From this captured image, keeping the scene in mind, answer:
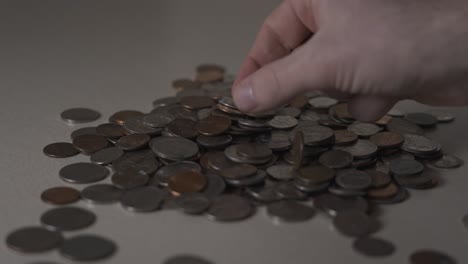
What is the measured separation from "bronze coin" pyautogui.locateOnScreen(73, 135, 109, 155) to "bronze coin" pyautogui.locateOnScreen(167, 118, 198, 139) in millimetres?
125

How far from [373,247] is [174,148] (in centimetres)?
39

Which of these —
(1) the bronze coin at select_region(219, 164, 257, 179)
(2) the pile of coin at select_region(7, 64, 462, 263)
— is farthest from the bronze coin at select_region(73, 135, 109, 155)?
(1) the bronze coin at select_region(219, 164, 257, 179)

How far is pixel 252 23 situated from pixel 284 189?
41.5 inches

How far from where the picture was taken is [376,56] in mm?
1009

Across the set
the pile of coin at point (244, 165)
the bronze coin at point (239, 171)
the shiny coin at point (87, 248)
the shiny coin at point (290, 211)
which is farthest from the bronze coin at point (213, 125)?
the shiny coin at point (87, 248)

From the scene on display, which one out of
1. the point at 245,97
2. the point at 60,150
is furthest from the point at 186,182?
the point at 60,150

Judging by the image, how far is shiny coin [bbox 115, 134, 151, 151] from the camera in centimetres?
114

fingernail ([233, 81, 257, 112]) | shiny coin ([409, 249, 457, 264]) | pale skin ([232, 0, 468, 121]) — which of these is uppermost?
pale skin ([232, 0, 468, 121])

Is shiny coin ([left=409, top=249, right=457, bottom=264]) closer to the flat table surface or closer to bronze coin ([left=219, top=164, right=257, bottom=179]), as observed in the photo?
the flat table surface

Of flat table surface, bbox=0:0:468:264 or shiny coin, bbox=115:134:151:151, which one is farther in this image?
shiny coin, bbox=115:134:151:151

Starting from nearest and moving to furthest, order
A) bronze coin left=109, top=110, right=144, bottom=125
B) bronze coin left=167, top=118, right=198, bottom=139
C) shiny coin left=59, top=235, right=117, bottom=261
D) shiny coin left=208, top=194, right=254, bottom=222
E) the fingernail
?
shiny coin left=59, top=235, right=117, bottom=261, shiny coin left=208, top=194, right=254, bottom=222, the fingernail, bronze coin left=167, top=118, right=198, bottom=139, bronze coin left=109, top=110, right=144, bottom=125

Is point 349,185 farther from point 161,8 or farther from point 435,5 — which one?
point 161,8

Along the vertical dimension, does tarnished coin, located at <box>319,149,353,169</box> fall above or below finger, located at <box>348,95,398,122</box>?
below

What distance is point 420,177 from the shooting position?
1.09m
